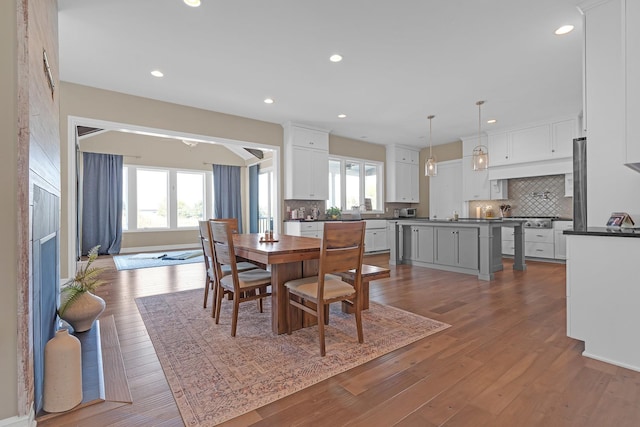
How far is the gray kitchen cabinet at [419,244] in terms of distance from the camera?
525 cm

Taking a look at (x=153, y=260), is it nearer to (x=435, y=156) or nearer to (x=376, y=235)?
(x=376, y=235)

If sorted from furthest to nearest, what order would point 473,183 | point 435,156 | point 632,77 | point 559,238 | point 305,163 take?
point 435,156 → point 473,183 → point 305,163 → point 559,238 → point 632,77

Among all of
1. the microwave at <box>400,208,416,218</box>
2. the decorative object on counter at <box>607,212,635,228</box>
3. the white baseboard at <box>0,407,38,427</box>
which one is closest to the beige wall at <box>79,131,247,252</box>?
the microwave at <box>400,208,416,218</box>

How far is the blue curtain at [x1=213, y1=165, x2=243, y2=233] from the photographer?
901 centimetres

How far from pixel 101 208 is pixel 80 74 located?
4.42 metres

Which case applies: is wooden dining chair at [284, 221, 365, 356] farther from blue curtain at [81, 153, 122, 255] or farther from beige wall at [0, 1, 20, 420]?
blue curtain at [81, 153, 122, 255]

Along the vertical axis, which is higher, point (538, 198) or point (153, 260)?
point (538, 198)

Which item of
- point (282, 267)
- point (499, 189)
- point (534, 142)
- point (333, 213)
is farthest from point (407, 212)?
point (282, 267)

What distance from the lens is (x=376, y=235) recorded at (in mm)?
7215

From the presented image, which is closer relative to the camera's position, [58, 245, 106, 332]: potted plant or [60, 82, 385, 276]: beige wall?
[58, 245, 106, 332]: potted plant

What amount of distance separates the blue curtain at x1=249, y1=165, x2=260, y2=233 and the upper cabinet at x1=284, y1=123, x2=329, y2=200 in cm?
327

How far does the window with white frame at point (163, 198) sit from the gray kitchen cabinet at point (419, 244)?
601 cm

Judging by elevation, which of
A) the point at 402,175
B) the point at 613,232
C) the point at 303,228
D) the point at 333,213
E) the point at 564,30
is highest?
the point at 564,30

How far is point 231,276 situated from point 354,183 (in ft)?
18.1
